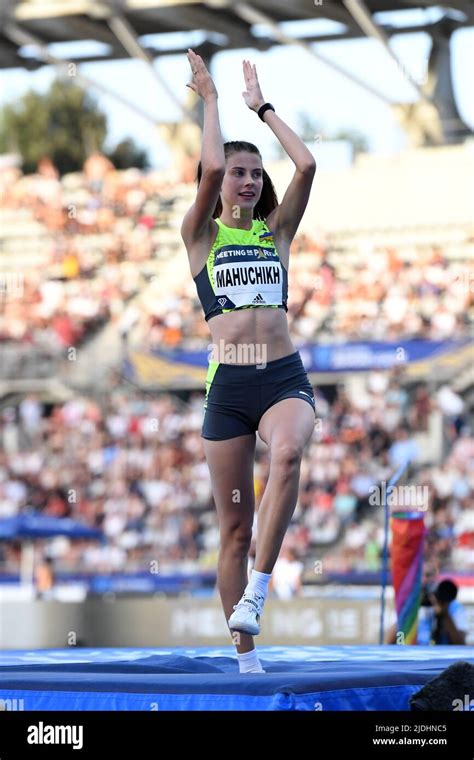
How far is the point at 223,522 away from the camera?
522 cm

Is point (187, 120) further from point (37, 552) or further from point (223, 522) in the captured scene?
point (223, 522)

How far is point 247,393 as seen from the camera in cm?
516

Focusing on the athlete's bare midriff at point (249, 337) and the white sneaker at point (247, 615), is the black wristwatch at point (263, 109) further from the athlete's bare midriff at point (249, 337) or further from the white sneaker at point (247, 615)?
the white sneaker at point (247, 615)

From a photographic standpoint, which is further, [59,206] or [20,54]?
[20,54]

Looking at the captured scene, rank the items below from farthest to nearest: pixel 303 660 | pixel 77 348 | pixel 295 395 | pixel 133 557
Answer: pixel 77 348, pixel 133 557, pixel 303 660, pixel 295 395

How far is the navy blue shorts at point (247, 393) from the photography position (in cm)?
516

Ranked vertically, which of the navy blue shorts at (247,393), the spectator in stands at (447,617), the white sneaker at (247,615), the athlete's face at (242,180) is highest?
the athlete's face at (242,180)

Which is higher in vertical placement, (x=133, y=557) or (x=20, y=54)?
(x=20, y=54)

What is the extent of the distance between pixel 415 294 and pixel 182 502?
4.47 metres

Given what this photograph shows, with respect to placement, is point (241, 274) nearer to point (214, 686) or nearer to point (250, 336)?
point (250, 336)

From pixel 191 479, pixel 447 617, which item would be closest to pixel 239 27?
pixel 191 479

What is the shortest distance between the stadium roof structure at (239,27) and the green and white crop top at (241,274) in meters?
16.9

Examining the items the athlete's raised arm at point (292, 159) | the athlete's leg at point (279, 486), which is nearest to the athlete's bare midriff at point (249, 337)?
the athlete's leg at point (279, 486)

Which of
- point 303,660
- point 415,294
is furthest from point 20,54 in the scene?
point 303,660
